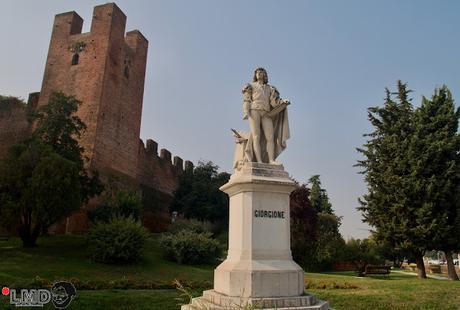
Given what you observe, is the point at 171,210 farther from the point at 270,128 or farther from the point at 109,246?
the point at 270,128

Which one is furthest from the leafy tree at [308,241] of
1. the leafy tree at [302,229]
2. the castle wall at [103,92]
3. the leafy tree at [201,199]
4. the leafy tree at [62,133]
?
the castle wall at [103,92]

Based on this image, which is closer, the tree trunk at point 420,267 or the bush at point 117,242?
the bush at point 117,242

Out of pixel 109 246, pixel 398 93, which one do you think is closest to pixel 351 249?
pixel 398 93

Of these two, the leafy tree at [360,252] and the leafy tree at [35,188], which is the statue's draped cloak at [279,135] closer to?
the leafy tree at [35,188]

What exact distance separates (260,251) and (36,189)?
46.0 feet

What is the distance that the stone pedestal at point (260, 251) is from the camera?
5.67 meters

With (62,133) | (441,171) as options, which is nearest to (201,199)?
(62,133)

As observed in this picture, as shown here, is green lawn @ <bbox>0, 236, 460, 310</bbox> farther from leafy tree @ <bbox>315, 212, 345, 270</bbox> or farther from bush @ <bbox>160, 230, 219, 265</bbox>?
leafy tree @ <bbox>315, 212, 345, 270</bbox>

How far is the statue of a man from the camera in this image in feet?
23.1

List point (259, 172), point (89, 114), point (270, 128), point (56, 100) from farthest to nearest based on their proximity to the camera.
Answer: point (89, 114), point (56, 100), point (270, 128), point (259, 172)

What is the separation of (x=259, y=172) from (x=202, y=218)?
27.4m

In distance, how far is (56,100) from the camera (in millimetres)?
21672

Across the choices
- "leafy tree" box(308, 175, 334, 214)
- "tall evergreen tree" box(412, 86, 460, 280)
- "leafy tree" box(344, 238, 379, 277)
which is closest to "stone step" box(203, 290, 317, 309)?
"tall evergreen tree" box(412, 86, 460, 280)
